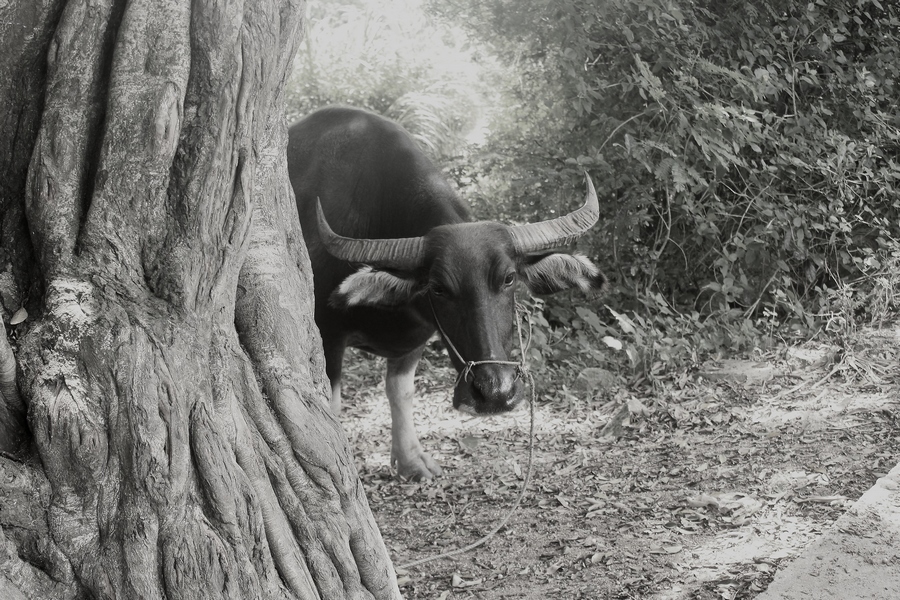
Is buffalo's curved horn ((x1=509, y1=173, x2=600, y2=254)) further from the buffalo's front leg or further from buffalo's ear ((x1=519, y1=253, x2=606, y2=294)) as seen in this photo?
the buffalo's front leg

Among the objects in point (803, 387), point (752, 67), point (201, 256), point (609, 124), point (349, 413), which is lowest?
point (349, 413)

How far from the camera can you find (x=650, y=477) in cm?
499

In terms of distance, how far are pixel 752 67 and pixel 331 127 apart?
14.5ft

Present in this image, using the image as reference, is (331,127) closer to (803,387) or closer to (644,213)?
(644,213)

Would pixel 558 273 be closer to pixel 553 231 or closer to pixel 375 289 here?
pixel 553 231

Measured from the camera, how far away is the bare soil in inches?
153

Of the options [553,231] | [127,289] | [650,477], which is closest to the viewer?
[127,289]

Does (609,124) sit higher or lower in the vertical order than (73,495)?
higher

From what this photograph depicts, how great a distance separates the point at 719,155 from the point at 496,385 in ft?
13.0

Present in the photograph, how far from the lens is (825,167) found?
7602mm

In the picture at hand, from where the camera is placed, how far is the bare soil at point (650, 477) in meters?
3.90

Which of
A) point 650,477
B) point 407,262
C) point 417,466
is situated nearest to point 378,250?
point 407,262

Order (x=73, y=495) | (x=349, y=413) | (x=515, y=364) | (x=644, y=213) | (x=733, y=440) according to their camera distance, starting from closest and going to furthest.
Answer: (x=73, y=495), (x=515, y=364), (x=733, y=440), (x=349, y=413), (x=644, y=213)

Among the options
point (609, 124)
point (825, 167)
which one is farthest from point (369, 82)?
point (825, 167)
